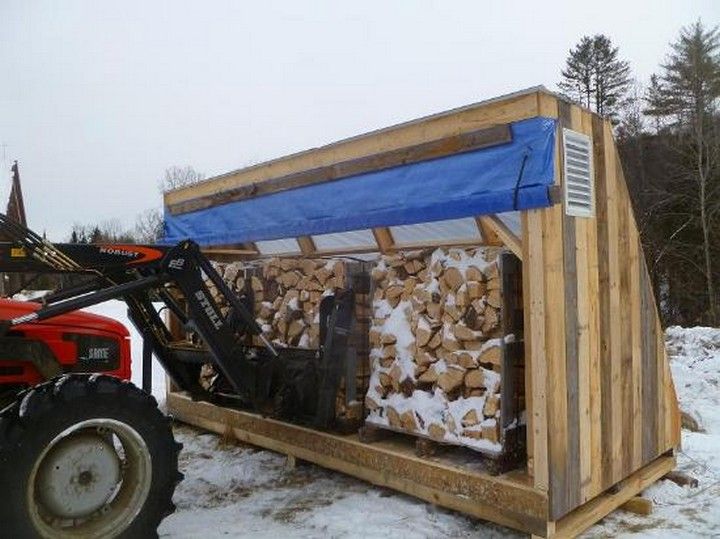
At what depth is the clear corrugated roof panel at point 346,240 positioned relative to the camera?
232 inches

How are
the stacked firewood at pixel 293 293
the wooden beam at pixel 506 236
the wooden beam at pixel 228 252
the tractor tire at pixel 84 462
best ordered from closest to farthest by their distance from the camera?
1. the tractor tire at pixel 84 462
2. the wooden beam at pixel 506 236
3. the stacked firewood at pixel 293 293
4. the wooden beam at pixel 228 252

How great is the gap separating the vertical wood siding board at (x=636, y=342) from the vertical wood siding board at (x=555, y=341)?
3.95 ft

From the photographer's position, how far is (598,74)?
31.3 meters

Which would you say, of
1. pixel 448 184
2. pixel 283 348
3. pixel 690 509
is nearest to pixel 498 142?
pixel 448 184

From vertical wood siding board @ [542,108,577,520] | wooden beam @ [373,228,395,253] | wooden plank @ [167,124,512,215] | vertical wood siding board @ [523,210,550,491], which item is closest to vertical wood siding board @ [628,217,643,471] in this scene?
vertical wood siding board @ [542,108,577,520]

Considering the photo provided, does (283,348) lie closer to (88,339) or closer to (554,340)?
(88,339)

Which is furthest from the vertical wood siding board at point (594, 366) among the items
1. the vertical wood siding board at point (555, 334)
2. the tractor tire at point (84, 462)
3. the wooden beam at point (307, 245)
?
the wooden beam at point (307, 245)

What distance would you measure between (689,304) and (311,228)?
2282 cm

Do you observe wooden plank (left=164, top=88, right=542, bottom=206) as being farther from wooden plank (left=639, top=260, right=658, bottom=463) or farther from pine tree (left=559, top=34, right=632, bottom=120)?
pine tree (left=559, top=34, right=632, bottom=120)

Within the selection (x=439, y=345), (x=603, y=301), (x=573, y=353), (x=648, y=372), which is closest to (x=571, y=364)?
(x=573, y=353)

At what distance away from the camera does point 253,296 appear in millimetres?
6660

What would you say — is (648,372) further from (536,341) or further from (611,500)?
(536,341)

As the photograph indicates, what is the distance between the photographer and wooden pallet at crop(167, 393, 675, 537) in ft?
13.5

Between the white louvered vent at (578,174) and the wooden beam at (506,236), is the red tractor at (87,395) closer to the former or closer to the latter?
the wooden beam at (506,236)
